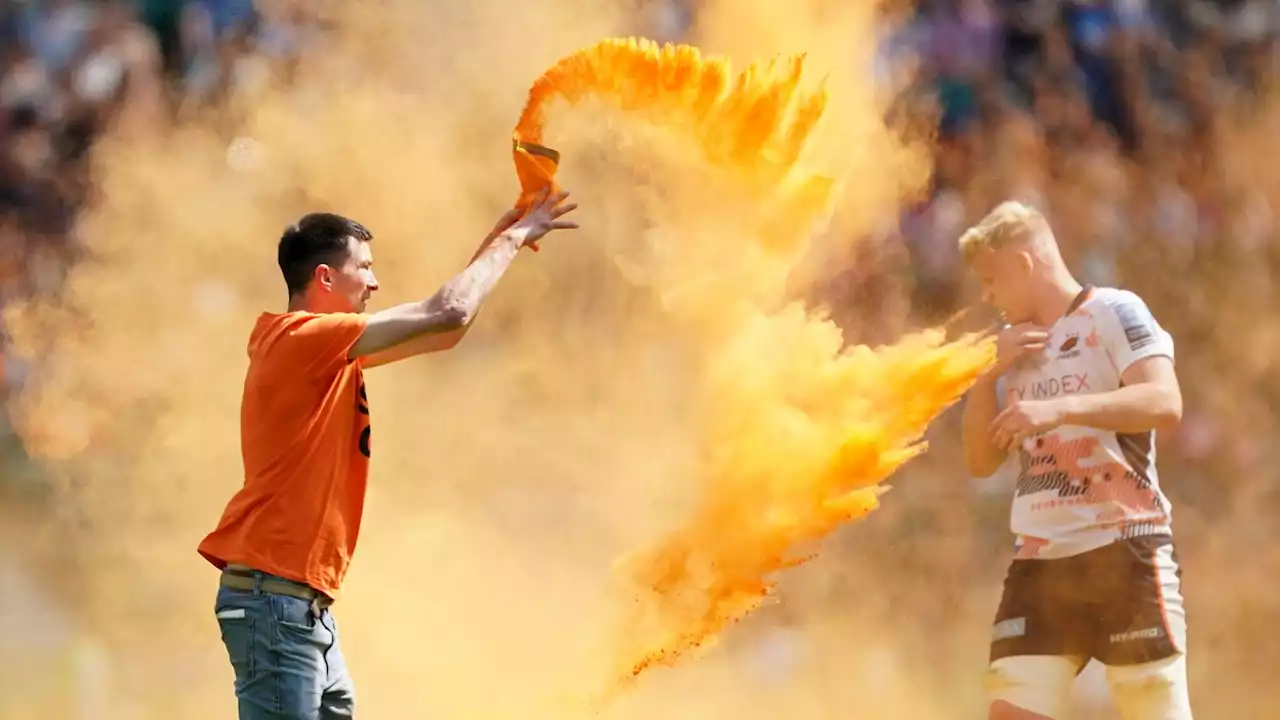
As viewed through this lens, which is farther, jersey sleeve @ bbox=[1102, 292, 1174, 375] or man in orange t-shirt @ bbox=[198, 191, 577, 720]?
jersey sleeve @ bbox=[1102, 292, 1174, 375]

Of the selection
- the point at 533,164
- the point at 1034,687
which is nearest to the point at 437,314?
the point at 533,164

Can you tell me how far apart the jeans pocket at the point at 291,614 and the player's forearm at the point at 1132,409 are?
85.6 inches

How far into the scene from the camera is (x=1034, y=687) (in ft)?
12.9

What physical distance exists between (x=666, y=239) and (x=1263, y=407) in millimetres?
2250

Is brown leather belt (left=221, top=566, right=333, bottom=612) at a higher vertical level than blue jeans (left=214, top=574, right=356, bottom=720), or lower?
higher

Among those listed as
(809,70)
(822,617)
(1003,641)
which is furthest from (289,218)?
(1003,641)

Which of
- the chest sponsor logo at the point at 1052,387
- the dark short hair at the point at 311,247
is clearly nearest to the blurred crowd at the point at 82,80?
the dark short hair at the point at 311,247

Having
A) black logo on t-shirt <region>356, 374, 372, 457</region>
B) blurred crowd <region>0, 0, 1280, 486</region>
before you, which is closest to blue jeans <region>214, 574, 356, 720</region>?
black logo on t-shirt <region>356, 374, 372, 457</region>

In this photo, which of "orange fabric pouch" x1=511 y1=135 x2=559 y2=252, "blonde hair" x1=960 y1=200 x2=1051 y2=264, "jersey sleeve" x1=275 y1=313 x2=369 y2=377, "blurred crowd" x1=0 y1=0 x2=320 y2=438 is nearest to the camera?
"jersey sleeve" x1=275 y1=313 x2=369 y2=377

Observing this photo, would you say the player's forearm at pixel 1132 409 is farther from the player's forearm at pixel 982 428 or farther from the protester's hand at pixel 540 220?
the protester's hand at pixel 540 220

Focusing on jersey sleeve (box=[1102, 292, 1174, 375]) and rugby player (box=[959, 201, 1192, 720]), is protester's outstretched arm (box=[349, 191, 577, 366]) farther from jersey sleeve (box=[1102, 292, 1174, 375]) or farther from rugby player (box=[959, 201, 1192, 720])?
jersey sleeve (box=[1102, 292, 1174, 375])

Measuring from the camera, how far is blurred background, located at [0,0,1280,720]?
4934mm

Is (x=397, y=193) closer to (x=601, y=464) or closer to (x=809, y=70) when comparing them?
(x=601, y=464)

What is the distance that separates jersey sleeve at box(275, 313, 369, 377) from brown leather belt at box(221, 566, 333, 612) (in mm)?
438
